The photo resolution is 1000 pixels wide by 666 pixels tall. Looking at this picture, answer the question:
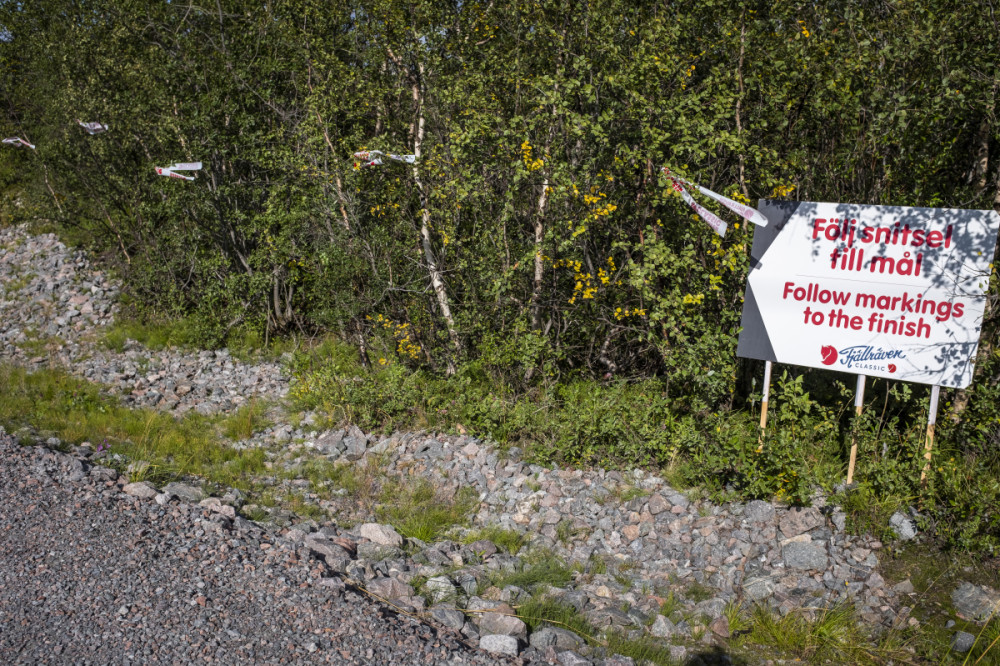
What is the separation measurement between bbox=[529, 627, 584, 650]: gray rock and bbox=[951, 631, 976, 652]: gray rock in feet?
7.94

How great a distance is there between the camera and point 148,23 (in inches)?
409

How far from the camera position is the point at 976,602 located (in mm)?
5086

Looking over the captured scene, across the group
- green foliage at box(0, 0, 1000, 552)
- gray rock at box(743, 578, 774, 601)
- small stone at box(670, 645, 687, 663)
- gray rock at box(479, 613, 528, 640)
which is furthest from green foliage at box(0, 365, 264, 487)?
gray rock at box(743, 578, 774, 601)

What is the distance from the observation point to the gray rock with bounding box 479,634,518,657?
4426 millimetres

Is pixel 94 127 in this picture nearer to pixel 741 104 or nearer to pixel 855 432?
pixel 741 104

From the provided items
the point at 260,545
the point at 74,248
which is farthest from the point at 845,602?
the point at 74,248

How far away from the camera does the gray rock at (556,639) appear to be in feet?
15.1

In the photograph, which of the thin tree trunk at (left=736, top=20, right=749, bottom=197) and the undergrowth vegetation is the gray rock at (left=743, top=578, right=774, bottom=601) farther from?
the thin tree trunk at (left=736, top=20, right=749, bottom=197)

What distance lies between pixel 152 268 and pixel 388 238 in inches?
212

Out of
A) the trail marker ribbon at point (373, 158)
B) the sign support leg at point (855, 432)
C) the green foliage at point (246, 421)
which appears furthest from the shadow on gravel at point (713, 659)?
the trail marker ribbon at point (373, 158)

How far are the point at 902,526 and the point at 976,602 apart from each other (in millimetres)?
731

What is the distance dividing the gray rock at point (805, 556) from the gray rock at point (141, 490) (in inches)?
202

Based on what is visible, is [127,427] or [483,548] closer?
[483,548]

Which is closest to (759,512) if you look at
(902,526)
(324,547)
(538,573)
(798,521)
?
(798,521)
